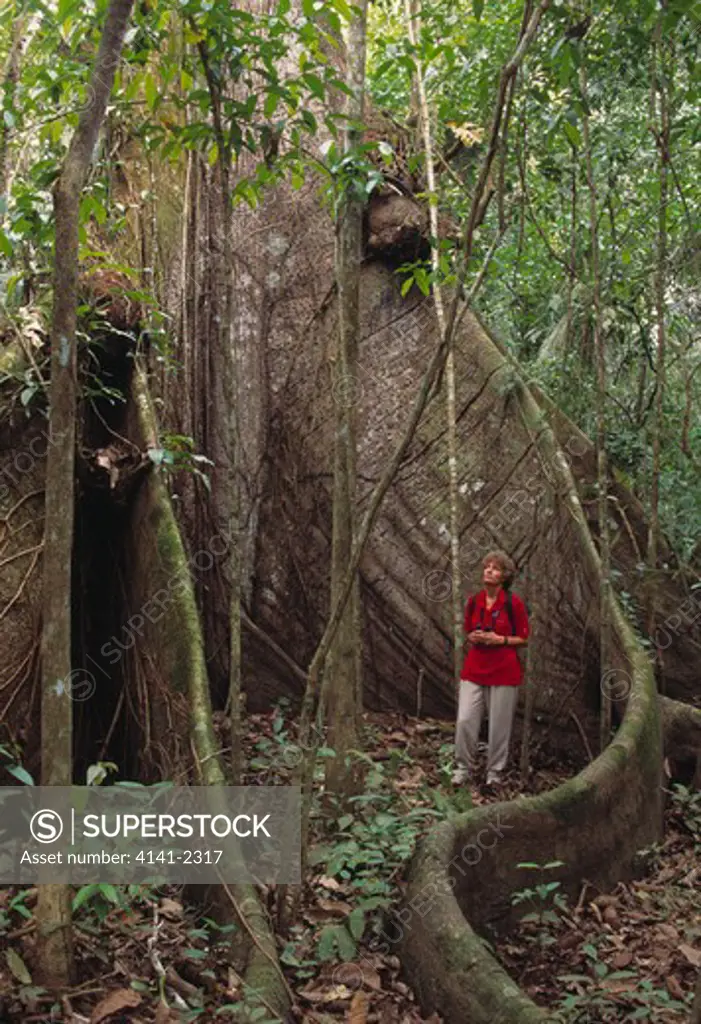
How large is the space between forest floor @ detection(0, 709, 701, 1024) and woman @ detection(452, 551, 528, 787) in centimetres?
46

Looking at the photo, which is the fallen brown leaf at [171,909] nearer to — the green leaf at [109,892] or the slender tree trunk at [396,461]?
the slender tree trunk at [396,461]

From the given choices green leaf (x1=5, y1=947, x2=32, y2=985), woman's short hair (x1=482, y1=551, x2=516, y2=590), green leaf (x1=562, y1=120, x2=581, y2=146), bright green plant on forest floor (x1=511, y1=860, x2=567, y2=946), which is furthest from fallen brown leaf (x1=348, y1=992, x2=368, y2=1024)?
green leaf (x1=562, y1=120, x2=581, y2=146)

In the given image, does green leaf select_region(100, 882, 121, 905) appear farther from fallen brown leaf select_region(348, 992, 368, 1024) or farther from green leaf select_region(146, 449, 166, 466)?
green leaf select_region(146, 449, 166, 466)

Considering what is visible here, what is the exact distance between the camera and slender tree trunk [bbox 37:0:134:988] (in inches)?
114

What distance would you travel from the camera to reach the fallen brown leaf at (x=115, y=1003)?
285 cm

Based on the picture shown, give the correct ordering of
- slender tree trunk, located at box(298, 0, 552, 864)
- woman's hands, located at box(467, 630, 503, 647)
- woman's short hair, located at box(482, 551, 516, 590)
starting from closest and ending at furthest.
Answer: slender tree trunk, located at box(298, 0, 552, 864)
woman's hands, located at box(467, 630, 503, 647)
woman's short hair, located at box(482, 551, 516, 590)

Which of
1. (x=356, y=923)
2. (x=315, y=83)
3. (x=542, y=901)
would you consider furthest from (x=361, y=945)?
(x=315, y=83)

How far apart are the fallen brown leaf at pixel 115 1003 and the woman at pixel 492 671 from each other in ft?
8.06

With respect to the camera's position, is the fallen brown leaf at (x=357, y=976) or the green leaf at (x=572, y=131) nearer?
the fallen brown leaf at (x=357, y=976)

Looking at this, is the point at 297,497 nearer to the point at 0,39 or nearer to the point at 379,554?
the point at 379,554

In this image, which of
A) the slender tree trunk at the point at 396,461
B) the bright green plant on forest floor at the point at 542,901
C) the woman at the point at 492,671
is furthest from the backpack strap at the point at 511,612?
the slender tree trunk at the point at 396,461

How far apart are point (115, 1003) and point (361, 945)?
1008mm

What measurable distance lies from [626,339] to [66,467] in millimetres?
6445

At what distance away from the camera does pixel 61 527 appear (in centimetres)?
294
